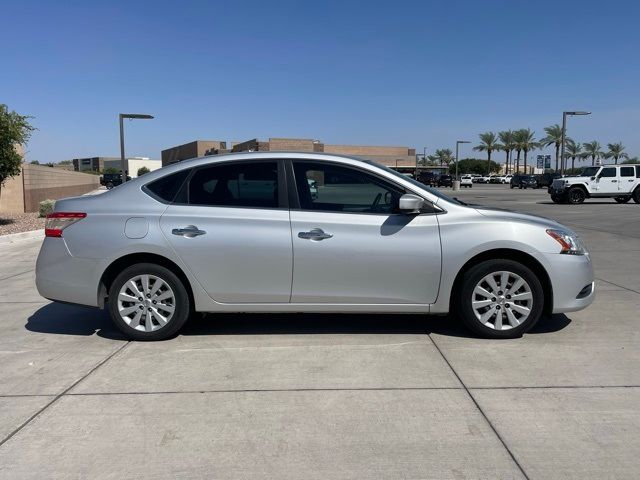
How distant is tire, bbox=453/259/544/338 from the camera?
199 inches

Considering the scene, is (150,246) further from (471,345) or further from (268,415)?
(471,345)

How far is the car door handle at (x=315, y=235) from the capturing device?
197 inches

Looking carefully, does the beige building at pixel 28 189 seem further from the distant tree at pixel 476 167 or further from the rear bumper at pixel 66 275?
the distant tree at pixel 476 167

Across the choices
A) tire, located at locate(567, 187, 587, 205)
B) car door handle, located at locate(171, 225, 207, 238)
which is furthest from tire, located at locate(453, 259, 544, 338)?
tire, located at locate(567, 187, 587, 205)

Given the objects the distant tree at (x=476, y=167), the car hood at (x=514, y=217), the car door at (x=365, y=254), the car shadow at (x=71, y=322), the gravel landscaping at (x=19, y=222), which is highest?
the distant tree at (x=476, y=167)

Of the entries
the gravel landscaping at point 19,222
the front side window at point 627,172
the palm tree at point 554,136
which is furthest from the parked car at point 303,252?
the palm tree at point 554,136

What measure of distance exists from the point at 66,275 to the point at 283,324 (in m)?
2.19

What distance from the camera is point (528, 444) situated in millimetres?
3312

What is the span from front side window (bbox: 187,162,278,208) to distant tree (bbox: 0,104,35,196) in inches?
463

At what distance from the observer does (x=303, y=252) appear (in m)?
5.00

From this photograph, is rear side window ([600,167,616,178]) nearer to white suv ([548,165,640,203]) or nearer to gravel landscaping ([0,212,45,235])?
white suv ([548,165,640,203])

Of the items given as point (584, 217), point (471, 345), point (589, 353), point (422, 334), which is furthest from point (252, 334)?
point (584, 217)

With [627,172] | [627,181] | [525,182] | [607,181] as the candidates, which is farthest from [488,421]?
[525,182]

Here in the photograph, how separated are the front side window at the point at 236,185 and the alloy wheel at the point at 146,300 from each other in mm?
848
